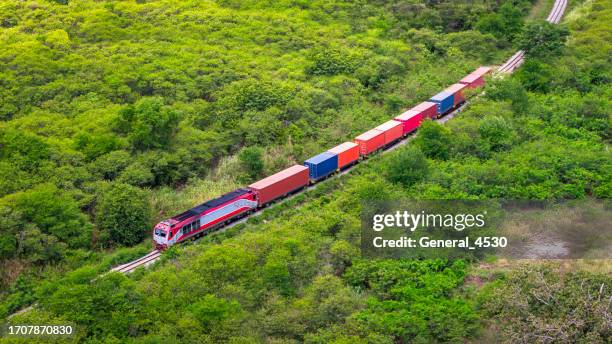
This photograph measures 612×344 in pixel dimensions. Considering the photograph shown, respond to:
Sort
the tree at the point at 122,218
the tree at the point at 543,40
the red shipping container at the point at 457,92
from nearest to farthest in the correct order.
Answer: the tree at the point at 122,218, the red shipping container at the point at 457,92, the tree at the point at 543,40

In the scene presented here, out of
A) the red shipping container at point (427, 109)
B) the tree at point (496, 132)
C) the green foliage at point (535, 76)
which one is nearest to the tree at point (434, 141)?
the tree at point (496, 132)

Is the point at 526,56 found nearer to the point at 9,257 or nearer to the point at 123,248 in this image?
the point at 123,248

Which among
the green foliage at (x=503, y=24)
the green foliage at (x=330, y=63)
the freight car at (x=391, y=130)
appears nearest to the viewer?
the freight car at (x=391, y=130)

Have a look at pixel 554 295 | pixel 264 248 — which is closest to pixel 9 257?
pixel 264 248

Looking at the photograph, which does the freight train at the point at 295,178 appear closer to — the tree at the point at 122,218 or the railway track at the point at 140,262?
the railway track at the point at 140,262

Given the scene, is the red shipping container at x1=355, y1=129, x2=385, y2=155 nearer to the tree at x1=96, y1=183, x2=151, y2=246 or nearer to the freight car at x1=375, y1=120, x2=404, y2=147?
the freight car at x1=375, y1=120, x2=404, y2=147

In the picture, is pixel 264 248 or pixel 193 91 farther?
pixel 193 91

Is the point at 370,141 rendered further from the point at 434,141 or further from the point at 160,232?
the point at 160,232
